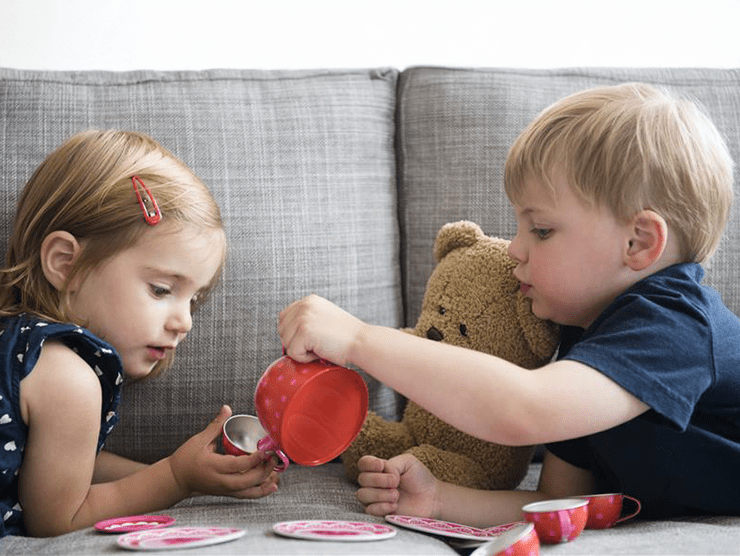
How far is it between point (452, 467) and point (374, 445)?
0.45 feet

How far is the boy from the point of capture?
106cm

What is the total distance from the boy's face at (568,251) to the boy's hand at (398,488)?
0.28 m

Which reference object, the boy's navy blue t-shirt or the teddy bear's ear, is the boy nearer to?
the boy's navy blue t-shirt

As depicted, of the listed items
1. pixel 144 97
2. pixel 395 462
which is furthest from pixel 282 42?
pixel 395 462

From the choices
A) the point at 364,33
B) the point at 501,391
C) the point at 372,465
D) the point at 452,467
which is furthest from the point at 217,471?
the point at 364,33

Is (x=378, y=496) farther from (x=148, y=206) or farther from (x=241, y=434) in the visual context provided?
(x=148, y=206)

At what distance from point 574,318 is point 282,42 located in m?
1.05

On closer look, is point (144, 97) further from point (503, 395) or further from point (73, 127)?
point (503, 395)

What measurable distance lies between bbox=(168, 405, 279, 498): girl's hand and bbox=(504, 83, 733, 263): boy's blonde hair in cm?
54

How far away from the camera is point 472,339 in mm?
1330

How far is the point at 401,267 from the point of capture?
5.35ft

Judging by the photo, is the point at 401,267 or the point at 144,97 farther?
the point at 401,267

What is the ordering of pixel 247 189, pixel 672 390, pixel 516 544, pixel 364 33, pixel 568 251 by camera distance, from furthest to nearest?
pixel 364 33 → pixel 247 189 → pixel 568 251 → pixel 672 390 → pixel 516 544

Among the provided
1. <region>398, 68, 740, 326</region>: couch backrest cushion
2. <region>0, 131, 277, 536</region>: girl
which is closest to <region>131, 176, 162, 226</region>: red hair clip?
<region>0, 131, 277, 536</region>: girl
